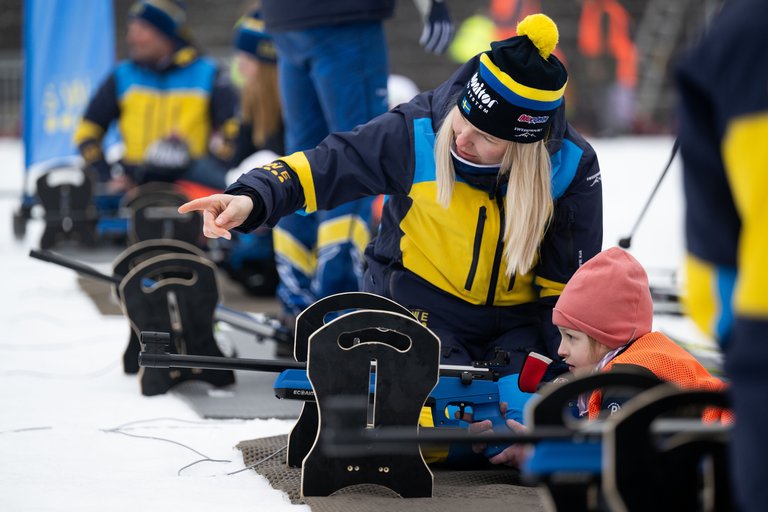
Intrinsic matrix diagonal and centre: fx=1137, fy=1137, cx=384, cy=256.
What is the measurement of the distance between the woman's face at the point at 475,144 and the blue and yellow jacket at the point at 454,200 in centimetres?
7

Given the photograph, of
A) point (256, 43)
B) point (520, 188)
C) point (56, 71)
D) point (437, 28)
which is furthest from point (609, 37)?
point (520, 188)

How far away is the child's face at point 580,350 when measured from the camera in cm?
249

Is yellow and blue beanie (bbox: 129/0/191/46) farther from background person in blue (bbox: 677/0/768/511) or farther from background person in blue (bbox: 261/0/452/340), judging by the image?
background person in blue (bbox: 677/0/768/511)

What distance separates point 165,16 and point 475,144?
12.5ft

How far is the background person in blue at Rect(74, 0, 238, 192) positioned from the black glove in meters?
2.55

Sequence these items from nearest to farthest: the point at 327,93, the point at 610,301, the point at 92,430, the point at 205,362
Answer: the point at 205,362 < the point at 610,301 < the point at 92,430 < the point at 327,93

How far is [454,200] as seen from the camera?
8.95 feet

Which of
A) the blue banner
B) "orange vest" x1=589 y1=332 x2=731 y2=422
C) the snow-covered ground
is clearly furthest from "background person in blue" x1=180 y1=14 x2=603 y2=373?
the blue banner

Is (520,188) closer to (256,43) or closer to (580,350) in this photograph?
(580,350)

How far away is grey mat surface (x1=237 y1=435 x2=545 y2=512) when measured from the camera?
222cm

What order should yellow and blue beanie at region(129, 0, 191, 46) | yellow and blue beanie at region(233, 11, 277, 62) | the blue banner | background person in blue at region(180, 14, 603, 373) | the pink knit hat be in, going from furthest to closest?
the blue banner
yellow and blue beanie at region(129, 0, 191, 46)
yellow and blue beanie at region(233, 11, 277, 62)
background person in blue at region(180, 14, 603, 373)
the pink knit hat

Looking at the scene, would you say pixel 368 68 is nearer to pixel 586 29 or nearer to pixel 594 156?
pixel 594 156

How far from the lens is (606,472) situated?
4.98 feet

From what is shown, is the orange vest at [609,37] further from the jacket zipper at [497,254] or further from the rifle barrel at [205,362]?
the rifle barrel at [205,362]
